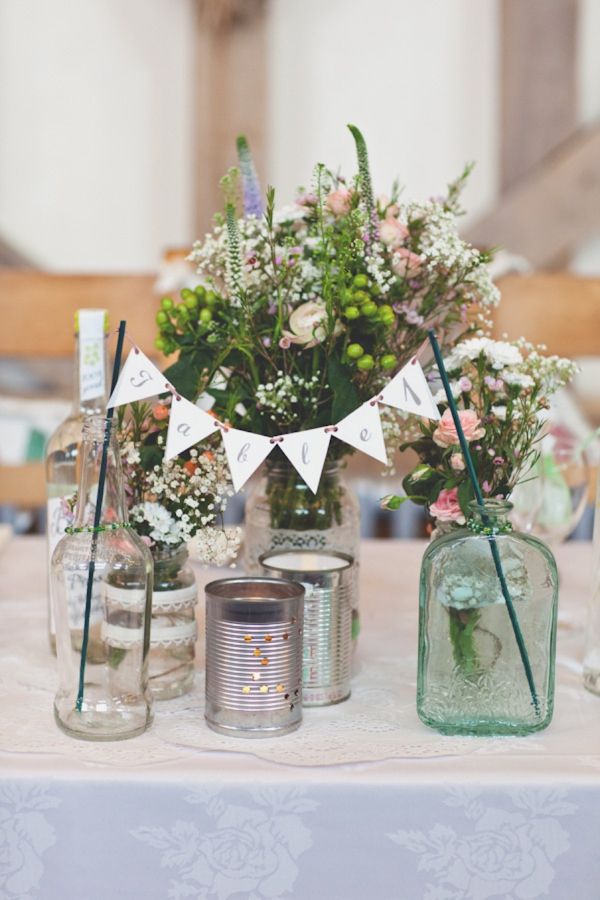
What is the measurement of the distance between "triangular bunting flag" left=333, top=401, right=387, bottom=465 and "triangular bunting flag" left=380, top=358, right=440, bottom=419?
22mm

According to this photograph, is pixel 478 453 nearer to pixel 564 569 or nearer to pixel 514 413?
pixel 514 413

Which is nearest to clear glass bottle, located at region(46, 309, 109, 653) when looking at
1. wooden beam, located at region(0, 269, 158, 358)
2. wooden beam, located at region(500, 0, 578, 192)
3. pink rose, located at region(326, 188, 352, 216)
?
pink rose, located at region(326, 188, 352, 216)

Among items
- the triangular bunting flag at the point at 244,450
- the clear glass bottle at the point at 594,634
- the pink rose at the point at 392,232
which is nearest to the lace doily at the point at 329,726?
the clear glass bottle at the point at 594,634

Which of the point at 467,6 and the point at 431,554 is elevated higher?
the point at 467,6

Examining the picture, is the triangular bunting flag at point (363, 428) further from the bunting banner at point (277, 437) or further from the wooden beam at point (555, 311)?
the wooden beam at point (555, 311)

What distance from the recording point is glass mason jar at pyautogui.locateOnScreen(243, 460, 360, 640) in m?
0.98

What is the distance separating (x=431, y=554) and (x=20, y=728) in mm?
341

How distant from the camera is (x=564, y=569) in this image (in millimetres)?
1387

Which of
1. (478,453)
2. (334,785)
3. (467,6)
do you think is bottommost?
(334,785)

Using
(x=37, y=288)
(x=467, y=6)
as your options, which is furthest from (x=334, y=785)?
(x=467, y=6)

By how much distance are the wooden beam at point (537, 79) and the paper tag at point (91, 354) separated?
7.62ft

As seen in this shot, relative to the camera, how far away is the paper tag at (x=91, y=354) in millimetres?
1008

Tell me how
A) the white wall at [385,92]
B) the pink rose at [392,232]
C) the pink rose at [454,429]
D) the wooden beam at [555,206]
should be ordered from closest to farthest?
the pink rose at [454,429], the pink rose at [392,232], the wooden beam at [555,206], the white wall at [385,92]

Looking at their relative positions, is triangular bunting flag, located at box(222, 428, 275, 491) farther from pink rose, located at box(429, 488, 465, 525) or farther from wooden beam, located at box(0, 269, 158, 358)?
wooden beam, located at box(0, 269, 158, 358)
